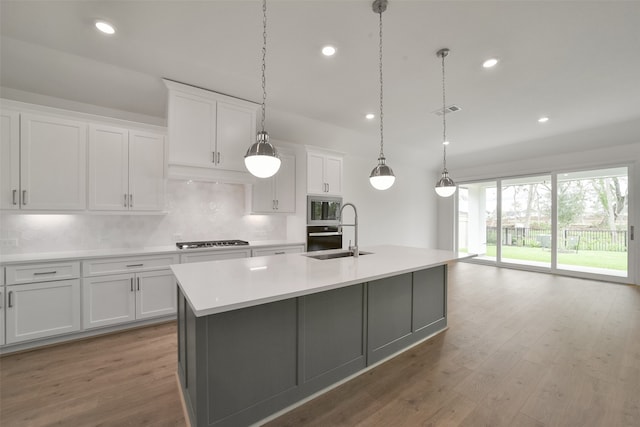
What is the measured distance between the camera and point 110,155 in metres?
2.96

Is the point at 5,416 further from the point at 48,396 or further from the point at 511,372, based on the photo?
the point at 511,372

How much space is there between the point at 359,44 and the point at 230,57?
49.9 inches

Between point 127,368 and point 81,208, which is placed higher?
point 81,208

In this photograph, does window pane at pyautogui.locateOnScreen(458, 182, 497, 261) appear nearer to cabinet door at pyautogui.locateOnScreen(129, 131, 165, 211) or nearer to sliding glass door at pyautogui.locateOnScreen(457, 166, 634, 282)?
sliding glass door at pyautogui.locateOnScreen(457, 166, 634, 282)

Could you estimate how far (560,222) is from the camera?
5.70m

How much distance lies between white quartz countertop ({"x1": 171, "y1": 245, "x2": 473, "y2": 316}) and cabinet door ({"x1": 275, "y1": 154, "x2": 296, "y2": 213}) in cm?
183

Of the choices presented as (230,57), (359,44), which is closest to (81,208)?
(230,57)

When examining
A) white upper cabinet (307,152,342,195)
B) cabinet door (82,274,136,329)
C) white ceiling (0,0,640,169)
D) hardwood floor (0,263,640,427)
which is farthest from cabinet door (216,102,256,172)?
hardwood floor (0,263,640,427)

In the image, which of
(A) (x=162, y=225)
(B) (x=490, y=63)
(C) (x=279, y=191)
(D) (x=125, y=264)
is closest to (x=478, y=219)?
(B) (x=490, y=63)

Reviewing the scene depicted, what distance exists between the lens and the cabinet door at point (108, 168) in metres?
2.87

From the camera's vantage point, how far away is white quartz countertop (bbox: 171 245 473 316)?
4.26 feet

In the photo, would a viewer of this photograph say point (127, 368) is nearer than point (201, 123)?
Yes

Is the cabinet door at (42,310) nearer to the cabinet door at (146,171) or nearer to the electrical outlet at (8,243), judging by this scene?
the electrical outlet at (8,243)

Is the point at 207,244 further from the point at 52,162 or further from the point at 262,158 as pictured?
the point at 262,158
